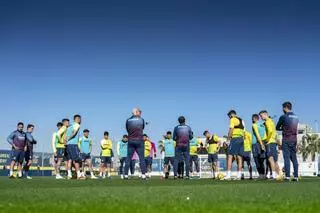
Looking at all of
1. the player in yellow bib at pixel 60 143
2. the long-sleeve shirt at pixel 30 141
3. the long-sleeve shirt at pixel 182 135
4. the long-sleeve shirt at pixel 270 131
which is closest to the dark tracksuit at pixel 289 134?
the long-sleeve shirt at pixel 270 131

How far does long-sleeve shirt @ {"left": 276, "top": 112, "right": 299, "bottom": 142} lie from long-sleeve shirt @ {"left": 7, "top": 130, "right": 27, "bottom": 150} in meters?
10.1

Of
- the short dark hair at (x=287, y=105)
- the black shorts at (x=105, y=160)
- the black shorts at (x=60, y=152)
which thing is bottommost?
the black shorts at (x=105, y=160)

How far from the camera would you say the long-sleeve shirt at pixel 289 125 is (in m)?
13.1

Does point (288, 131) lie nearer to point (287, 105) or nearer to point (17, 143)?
point (287, 105)

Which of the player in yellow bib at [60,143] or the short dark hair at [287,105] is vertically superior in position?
→ the short dark hair at [287,105]

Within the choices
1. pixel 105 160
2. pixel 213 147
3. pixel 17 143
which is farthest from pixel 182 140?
pixel 105 160

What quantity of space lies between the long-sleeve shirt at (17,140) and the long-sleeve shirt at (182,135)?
19.4 ft

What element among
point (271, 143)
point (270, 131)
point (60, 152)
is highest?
point (270, 131)

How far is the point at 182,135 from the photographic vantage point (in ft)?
56.3

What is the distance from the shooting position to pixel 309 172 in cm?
3244

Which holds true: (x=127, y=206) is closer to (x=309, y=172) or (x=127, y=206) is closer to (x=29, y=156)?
(x=29, y=156)

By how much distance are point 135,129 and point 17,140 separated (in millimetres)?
5562

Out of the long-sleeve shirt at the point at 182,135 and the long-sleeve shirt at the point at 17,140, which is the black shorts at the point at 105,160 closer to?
the long-sleeve shirt at the point at 17,140

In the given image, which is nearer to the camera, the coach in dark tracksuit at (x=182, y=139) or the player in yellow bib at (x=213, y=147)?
the coach in dark tracksuit at (x=182, y=139)
